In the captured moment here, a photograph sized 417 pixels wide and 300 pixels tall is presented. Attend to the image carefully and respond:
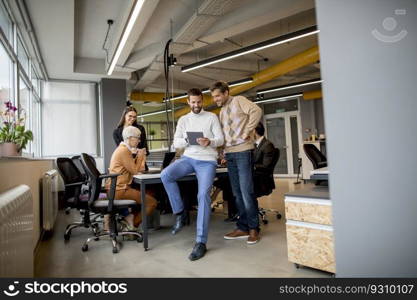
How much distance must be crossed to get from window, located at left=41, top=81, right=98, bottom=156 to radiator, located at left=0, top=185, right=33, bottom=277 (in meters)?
5.76

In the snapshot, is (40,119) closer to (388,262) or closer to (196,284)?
(196,284)

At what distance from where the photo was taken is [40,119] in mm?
6730

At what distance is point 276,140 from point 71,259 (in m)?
9.34

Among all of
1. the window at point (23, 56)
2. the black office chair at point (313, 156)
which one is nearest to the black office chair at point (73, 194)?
the window at point (23, 56)

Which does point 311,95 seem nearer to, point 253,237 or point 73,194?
point 253,237

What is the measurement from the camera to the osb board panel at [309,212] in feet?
5.97

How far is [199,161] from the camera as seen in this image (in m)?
2.59

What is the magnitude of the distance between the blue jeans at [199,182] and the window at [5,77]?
7.68 ft

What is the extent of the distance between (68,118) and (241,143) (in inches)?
226

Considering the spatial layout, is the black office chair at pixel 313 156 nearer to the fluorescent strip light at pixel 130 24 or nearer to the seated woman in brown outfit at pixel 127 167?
the seated woman in brown outfit at pixel 127 167

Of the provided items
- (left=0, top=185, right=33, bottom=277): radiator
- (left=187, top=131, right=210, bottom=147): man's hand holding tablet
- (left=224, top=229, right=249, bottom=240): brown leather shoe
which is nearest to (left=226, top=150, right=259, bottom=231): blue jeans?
(left=224, top=229, right=249, bottom=240): brown leather shoe

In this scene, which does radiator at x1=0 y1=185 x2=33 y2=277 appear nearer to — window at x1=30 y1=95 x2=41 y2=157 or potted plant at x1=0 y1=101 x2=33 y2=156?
potted plant at x1=0 y1=101 x2=33 y2=156

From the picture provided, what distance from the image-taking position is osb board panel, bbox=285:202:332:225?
5.97 feet

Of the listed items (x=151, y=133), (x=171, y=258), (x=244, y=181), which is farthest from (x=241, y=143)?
(x=151, y=133)
